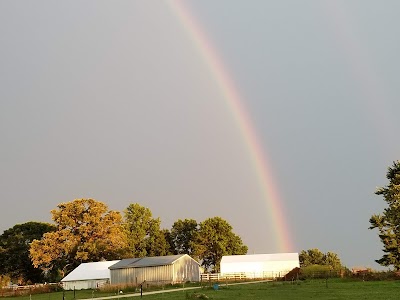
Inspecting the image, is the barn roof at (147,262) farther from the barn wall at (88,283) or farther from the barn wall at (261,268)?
the barn wall at (261,268)

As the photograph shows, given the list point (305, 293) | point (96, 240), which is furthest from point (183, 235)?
point (305, 293)

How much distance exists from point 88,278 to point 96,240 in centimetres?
1710

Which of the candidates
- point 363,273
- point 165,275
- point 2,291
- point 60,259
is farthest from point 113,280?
point 363,273

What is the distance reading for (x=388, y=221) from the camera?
236 feet

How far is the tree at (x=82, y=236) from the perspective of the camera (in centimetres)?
9819

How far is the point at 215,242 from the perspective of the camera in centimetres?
12156

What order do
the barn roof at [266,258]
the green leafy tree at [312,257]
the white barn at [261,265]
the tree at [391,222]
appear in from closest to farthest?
the tree at [391,222] < the white barn at [261,265] < the barn roof at [266,258] < the green leafy tree at [312,257]

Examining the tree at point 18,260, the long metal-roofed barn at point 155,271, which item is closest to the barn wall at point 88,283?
the long metal-roofed barn at point 155,271

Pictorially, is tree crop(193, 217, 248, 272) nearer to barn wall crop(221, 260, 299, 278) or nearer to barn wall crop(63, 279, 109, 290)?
barn wall crop(221, 260, 299, 278)

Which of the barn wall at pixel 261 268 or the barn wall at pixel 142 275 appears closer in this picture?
the barn wall at pixel 142 275

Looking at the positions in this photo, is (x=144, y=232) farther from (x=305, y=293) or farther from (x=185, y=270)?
(x=305, y=293)

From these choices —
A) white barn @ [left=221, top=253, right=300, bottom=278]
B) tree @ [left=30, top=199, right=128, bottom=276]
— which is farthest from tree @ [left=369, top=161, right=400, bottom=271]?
tree @ [left=30, top=199, right=128, bottom=276]

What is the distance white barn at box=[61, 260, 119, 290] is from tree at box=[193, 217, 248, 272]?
122 feet

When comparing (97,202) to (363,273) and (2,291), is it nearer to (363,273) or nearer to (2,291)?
(2,291)
